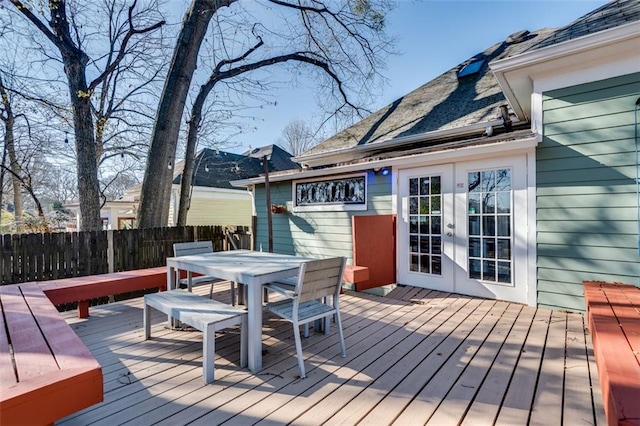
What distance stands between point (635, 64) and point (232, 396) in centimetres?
523

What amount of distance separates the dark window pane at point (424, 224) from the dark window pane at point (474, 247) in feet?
2.24

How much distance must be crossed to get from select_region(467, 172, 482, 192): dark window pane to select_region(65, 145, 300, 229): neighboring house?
9.73 metres

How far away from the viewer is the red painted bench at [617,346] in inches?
51.7

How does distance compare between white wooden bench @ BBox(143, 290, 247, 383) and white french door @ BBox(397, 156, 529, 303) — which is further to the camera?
white french door @ BBox(397, 156, 529, 303)

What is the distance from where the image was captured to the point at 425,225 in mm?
5016

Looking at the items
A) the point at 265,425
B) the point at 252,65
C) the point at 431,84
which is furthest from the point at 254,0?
the point at 265,425

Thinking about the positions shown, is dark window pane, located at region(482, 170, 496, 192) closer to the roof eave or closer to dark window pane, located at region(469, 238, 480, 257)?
dark window pane, located at region(469, 238, 480, 257)

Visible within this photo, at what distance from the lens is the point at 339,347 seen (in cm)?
296

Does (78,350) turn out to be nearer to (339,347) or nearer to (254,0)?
(339,347)

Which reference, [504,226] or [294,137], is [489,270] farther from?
[294,137]

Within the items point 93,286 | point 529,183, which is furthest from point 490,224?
point 93,286

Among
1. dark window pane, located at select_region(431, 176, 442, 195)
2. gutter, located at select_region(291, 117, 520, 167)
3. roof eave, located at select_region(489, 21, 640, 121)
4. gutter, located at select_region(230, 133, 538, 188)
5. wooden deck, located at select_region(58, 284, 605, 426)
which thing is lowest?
wooden deck, located at select_region(58, 284, 605, 426)

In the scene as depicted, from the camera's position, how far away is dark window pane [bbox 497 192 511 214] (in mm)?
4242

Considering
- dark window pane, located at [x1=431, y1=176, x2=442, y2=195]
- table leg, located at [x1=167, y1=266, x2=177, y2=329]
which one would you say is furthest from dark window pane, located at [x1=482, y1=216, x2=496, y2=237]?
table leg, located at [x1=167, y1=266, x2=177, y2=329]
